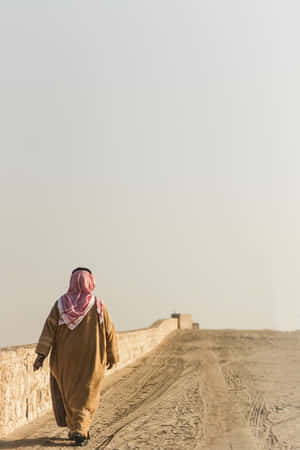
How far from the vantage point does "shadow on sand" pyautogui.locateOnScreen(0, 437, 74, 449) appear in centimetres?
795

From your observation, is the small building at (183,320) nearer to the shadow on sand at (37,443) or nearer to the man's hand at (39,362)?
the shadow on sand at (37,443)

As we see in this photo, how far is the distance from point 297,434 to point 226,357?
445 inches

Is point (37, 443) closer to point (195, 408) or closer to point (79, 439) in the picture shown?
point (79, 439)

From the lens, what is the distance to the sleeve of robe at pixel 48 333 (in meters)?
8.11

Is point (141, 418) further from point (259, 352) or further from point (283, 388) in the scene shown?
point (259, 352)

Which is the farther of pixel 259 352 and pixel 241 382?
pixel 259 352

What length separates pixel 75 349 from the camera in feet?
27.0

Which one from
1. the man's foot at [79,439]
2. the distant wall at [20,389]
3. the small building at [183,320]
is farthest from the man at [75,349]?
the small building at [183,320]

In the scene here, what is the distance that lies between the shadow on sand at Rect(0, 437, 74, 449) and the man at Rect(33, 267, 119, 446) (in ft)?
0.49

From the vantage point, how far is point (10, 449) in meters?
7.80

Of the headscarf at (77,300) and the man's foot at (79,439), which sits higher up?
the headscarf at (77,300)

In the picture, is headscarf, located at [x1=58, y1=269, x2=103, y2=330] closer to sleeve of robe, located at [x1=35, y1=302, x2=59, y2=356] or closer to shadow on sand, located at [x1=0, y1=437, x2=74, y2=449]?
sleeve of robe, located at [x1=35, y1=302, x2=59, y2=356]

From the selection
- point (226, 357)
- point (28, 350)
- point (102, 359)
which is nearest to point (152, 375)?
point (226, 357)

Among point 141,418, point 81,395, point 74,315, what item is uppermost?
point 74,315
